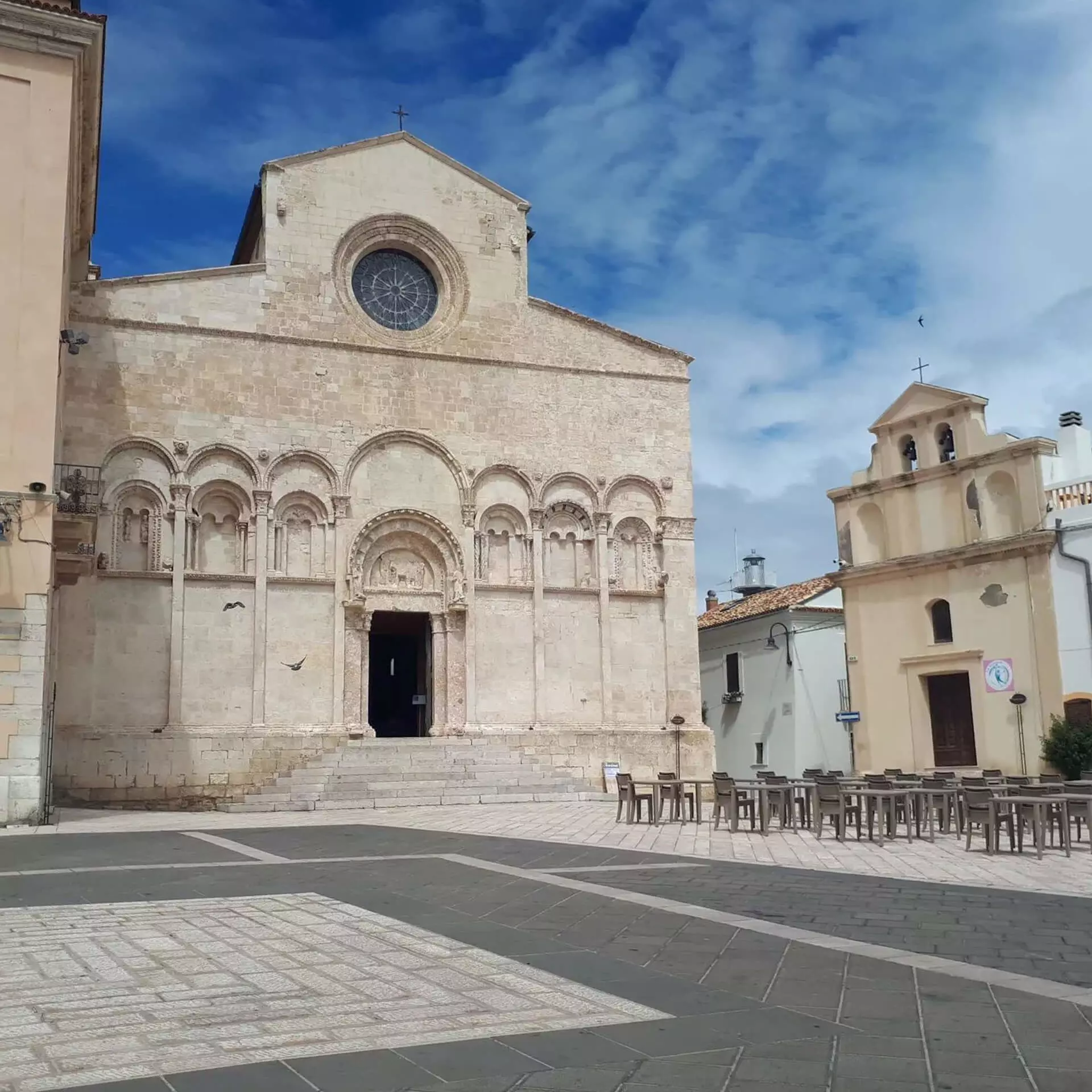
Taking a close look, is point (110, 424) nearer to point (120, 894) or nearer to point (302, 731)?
point (302, 731)

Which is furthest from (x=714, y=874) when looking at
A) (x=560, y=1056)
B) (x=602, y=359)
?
(x=602, y=359)

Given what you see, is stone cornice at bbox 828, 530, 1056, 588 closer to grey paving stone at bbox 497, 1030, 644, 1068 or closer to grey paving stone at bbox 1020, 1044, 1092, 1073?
grey paving stone at bbox 1020, 1044, 1092, 1073

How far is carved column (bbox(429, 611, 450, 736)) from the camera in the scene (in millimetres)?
24109

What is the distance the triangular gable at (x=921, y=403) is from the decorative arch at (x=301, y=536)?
13.3 metres

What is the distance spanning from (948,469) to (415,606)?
12366 mm

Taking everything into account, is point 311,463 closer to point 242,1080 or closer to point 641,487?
point 641,487

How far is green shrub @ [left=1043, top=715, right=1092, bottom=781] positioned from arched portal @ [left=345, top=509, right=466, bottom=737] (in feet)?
39.3

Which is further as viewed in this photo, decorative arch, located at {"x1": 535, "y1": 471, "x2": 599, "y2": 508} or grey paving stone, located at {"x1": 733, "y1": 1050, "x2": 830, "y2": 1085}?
decorative arch, located at {"x1": 535, "y1": 471, "x2": 599, "y2": 508}

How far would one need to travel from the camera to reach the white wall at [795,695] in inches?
1296

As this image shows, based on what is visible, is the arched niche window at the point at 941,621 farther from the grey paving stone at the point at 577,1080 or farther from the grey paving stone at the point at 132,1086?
the grey paving stone at the point at 132,1086

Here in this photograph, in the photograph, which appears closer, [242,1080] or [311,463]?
[242,1080]

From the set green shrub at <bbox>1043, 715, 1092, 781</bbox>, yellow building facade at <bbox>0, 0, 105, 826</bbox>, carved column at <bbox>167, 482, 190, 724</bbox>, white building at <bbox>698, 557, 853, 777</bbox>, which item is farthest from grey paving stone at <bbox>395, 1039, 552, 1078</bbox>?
white building at <bbox>698, 557, 853, 777</bbox>

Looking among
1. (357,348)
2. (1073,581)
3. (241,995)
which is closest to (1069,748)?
(1073,581)

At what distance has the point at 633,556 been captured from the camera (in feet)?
86.7
